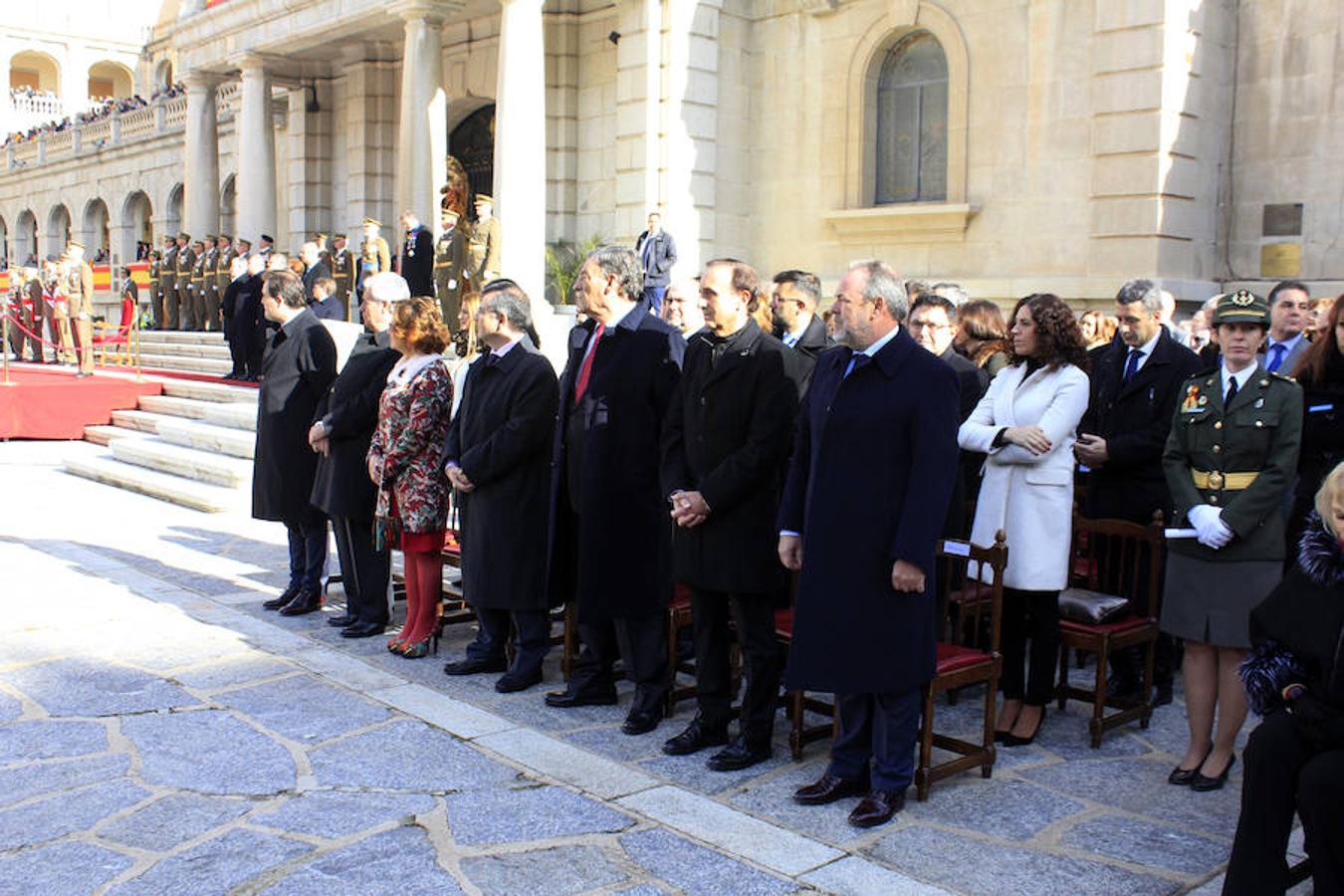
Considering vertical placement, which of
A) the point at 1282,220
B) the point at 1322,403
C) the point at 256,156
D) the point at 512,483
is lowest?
the point at 512,483

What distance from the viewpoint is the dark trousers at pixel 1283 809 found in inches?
136

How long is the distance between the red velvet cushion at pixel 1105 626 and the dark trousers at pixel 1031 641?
90 millimetres

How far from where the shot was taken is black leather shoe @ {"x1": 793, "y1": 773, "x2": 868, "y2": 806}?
468cm

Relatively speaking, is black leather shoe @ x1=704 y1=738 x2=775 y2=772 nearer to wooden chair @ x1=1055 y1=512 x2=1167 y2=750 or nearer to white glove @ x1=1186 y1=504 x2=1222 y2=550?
wooden chair @ x1=1055 y1=512 x2=1167 y2=750

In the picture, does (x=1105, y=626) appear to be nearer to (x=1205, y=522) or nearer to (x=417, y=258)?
(x=1205, y=522)

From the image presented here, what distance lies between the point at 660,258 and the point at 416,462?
30.9 ft

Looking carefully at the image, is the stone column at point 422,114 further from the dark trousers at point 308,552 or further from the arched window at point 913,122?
the dark trousers at point 308,552

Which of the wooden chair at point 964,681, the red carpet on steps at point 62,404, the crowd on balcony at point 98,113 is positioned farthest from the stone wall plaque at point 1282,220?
the crowd on balcony at point 98,113

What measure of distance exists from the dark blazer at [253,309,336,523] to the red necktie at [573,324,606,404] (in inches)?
101

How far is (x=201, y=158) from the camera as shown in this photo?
25.6 meters

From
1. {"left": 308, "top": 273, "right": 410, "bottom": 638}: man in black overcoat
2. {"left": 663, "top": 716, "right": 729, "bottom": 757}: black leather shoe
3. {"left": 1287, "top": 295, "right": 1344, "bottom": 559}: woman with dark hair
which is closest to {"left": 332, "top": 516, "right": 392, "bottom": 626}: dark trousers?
{"left": 308, "top": 273, "right": 410, "bottom": 638}: man in black overcoat

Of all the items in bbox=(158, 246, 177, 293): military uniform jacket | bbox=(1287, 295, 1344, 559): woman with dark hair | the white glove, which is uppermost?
bbox=(158, 246, 177, 293): military uniform jacket

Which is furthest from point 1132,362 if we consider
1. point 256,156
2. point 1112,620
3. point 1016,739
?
point 256,156

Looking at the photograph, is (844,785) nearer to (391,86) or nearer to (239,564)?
(239,564)
